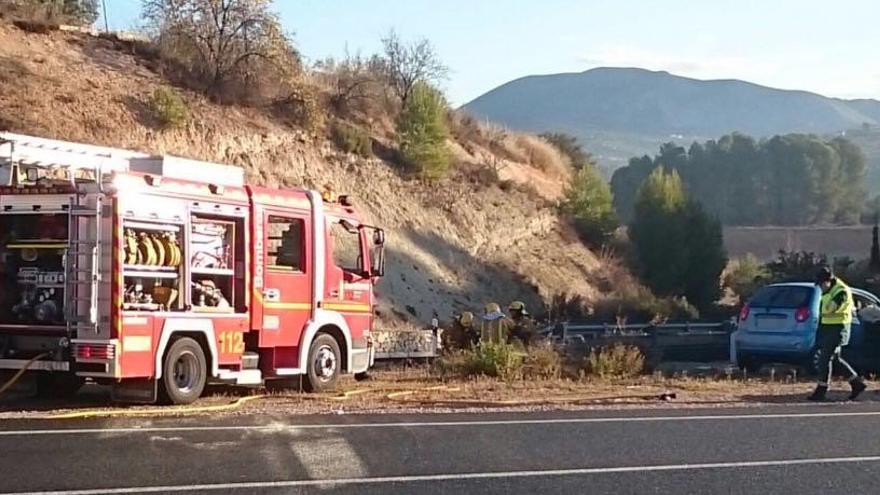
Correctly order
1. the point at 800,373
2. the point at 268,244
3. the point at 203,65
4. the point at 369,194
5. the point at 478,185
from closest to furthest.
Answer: the point at 268,244 < the point at 800,373 < the point at 203,65 < the point at 369,194 < the point at 478,185

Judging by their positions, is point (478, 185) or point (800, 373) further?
point (478, 185)

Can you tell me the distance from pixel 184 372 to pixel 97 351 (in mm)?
1441

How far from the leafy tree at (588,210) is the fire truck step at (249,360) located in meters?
37.7

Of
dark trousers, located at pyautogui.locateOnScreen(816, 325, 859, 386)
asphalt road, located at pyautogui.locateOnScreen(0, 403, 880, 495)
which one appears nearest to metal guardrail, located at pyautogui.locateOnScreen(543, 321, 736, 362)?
dark trousers, located at pyautogui.locateOnScreen(816, 325, 859, 386)

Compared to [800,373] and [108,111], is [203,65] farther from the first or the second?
[800,373]

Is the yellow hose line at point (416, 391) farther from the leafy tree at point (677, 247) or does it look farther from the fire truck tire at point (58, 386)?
the leafy tree at point (677, 247)

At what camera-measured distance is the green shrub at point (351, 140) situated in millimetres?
42750

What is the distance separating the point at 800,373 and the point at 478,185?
28746mm

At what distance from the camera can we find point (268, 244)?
16.9m

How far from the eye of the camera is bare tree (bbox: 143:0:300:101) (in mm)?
40000

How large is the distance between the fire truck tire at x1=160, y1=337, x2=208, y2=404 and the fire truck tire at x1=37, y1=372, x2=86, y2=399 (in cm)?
129

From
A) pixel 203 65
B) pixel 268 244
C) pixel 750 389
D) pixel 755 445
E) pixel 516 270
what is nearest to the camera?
pixel 755 445

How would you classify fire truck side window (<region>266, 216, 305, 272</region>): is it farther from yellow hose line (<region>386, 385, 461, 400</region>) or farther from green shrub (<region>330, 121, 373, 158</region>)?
green shrub (<region>330, 121, 373, 158</region>)

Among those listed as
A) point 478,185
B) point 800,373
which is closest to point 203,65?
point 478,185
